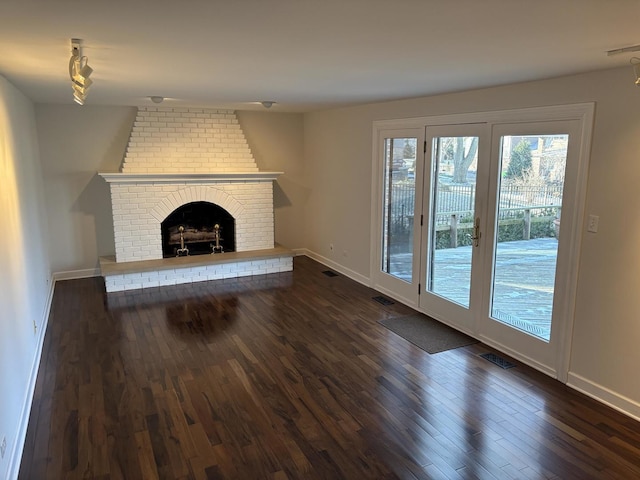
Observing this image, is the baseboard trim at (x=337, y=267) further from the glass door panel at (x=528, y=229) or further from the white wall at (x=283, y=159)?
the glass door panel at (x=528, y=229)

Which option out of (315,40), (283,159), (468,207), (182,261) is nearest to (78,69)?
(315,40)

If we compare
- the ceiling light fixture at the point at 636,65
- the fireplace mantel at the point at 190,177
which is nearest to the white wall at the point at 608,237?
the ceiling light fixture at the point at 636,65

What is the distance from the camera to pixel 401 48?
2.38m

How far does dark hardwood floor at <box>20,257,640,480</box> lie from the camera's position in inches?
102

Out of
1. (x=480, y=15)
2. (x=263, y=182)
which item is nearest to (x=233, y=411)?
(x=480, y=15)

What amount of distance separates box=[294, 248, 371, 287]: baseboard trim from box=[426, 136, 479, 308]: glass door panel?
1272 millimetres

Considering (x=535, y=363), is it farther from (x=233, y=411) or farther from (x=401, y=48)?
(x=401, y=48)

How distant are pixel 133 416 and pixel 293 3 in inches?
106

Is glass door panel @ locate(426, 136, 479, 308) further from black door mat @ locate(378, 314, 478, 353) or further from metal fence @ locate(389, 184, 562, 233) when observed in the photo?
black door mat @ locate(378, 314, 478, 353)

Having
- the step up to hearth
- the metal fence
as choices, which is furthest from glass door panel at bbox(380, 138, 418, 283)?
the step up to hearth

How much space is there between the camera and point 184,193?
6.22m

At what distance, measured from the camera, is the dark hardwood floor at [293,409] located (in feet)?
8.48

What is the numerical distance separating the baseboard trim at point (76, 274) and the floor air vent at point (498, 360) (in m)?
5.00

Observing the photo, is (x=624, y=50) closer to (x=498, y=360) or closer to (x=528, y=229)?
(x=528, y=229)
